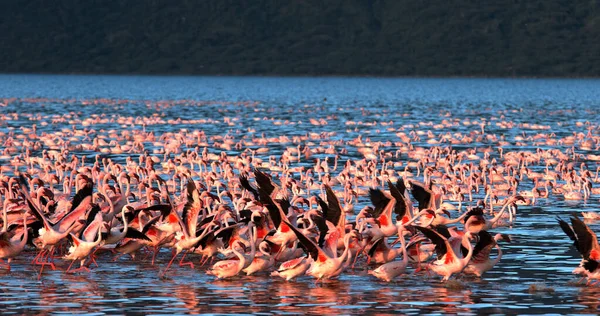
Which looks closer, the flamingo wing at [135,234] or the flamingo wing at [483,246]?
the flamingo wing at [483,246]

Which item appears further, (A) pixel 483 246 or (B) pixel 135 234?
(B) pixel 135 234

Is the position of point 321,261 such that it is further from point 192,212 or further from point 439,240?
point 192,212

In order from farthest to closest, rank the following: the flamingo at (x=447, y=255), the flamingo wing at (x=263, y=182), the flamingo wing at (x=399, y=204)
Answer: the flamingo wing at (x=399, y=204), the flamingo wing at (x=263, y=182), the flamingo at (x=447, y=255)


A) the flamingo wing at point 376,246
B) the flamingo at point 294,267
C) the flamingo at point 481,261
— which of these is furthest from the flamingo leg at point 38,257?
the flamingo at point 481,261

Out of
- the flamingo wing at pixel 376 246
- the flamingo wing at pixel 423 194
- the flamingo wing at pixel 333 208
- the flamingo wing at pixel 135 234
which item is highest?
the flamingo wing at pixel 333 208

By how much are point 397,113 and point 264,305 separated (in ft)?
234

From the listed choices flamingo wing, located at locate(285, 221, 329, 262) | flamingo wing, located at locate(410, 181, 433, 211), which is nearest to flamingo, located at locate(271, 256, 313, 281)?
flamingo wing, located at locate(285, 221, 329, 262)

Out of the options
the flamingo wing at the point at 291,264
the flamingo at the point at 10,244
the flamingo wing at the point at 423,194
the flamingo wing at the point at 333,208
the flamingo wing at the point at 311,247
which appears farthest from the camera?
the flamingo wing at the point at 423,194

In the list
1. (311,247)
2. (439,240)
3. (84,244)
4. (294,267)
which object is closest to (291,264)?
(294,267)

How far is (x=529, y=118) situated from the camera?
273ft

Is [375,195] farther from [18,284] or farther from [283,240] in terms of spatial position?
[18,284]

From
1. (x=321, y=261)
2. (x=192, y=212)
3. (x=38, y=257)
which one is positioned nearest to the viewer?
(x=321, y=261)

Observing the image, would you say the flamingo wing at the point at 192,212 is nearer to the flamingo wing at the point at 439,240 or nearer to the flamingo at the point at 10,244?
the flamingo at the point at 10,244

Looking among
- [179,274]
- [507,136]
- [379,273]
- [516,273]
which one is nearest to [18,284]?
[179,274]
